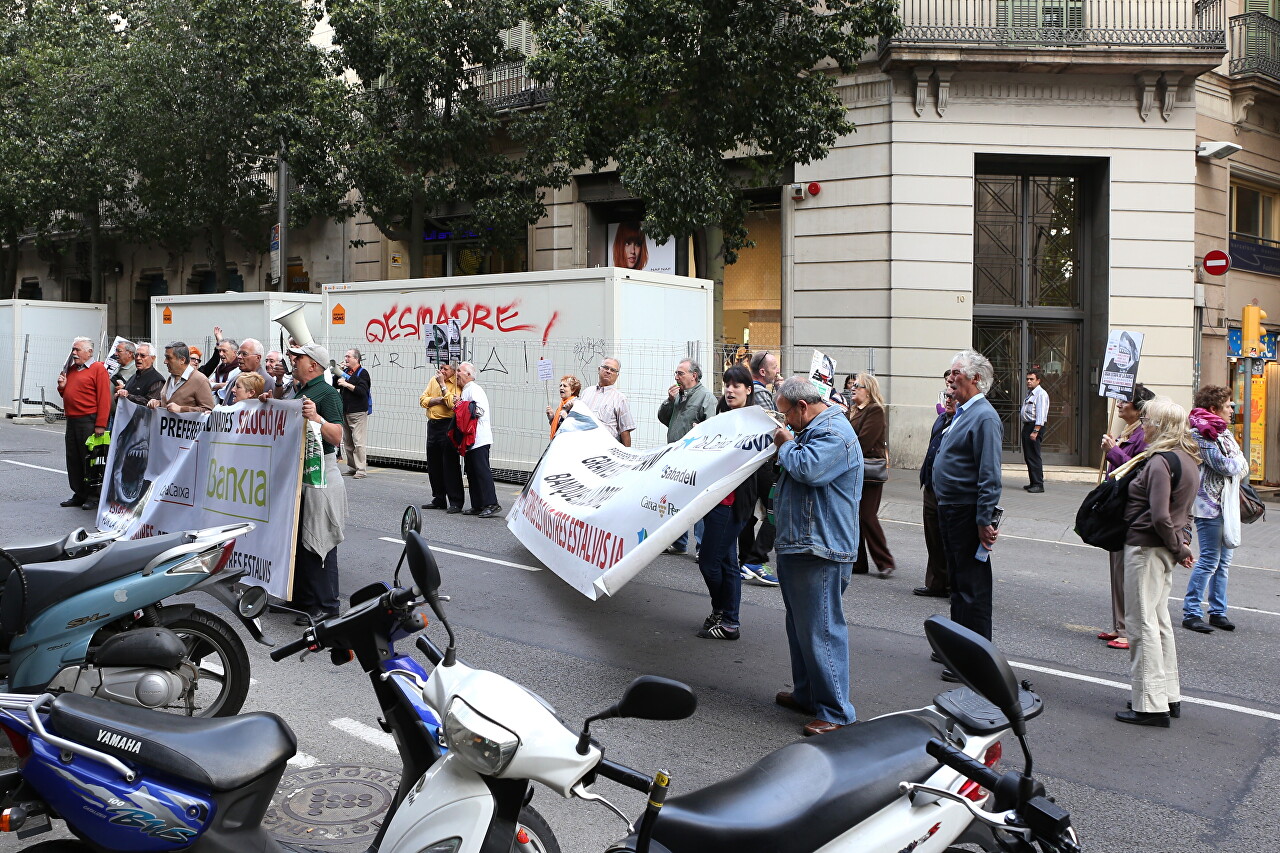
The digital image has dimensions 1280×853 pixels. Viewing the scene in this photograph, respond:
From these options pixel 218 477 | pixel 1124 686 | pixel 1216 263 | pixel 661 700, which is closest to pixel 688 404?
pixel 218 477

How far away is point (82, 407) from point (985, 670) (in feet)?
37.6

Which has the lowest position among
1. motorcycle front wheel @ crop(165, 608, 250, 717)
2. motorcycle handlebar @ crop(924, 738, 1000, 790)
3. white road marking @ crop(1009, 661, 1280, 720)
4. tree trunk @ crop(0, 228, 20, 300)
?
white road marking @ crop(1009, 661, 1280, 720)

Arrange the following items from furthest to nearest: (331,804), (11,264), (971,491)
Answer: (11,264) → (971,491) → (331,804)

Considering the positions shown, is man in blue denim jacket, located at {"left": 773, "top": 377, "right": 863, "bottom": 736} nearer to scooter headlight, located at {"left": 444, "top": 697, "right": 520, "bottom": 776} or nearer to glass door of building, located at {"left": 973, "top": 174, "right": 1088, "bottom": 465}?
scooter headlight, located at {"left": 444, "top": 697, "right": 520, "bottom": 776}

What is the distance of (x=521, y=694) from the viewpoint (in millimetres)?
2578

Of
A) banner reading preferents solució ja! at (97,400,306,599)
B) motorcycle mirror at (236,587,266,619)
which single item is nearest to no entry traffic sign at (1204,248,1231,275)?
banner reading preferents solució ja! at (97,400,306,599)

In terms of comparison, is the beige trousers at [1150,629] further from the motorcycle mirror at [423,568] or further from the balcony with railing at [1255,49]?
the balcony with railing at [1255,49]

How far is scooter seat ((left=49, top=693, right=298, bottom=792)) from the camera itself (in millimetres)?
2781

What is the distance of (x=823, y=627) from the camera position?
17.6ft

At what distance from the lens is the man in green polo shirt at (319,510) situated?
7.06 metres

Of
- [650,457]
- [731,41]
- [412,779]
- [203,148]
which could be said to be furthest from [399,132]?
[412,779]

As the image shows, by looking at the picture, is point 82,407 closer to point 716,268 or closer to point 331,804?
point 331,804

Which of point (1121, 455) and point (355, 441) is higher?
point (1121, 455)

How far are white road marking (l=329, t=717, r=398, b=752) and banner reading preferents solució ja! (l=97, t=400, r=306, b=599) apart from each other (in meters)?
1.91
